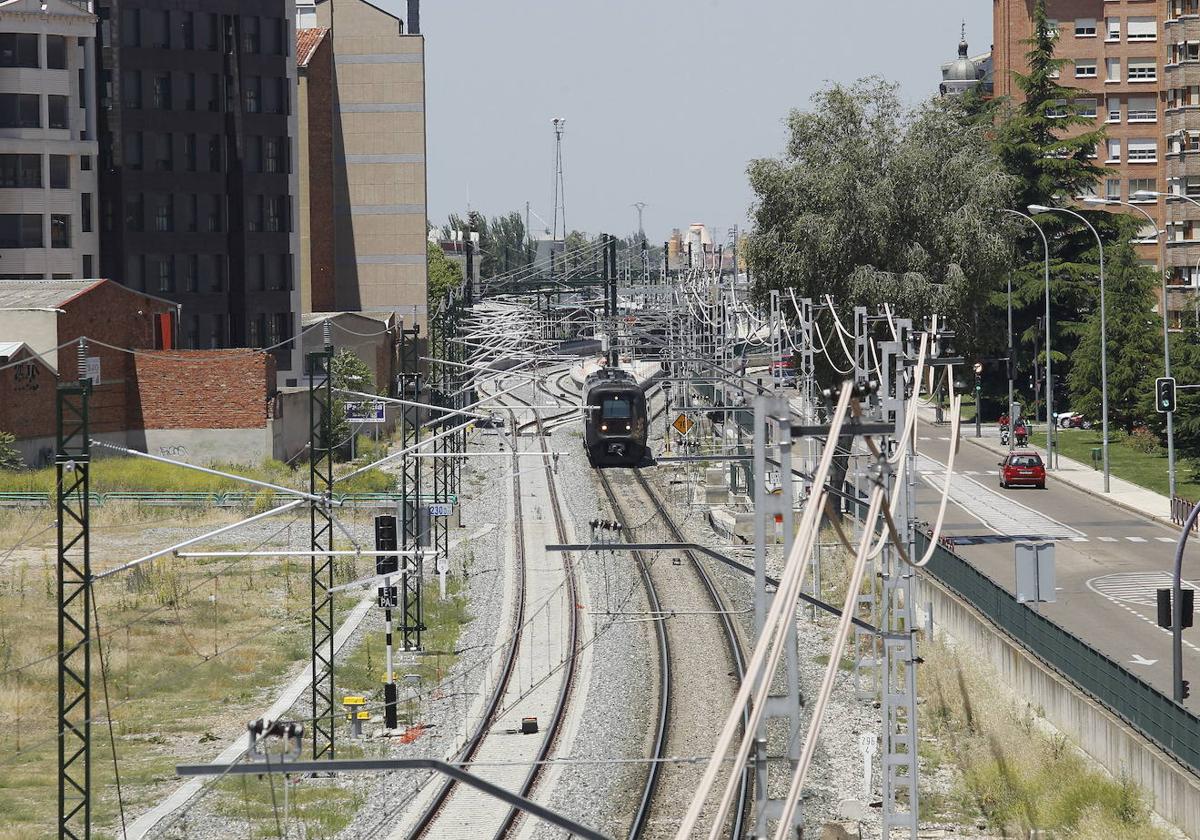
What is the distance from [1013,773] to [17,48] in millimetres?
59468

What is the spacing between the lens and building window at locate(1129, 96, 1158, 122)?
9875 centimetres

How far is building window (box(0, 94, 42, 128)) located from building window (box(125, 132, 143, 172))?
536cm

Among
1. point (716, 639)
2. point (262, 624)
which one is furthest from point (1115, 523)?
point (262, 624)

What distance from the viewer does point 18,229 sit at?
72.6 m

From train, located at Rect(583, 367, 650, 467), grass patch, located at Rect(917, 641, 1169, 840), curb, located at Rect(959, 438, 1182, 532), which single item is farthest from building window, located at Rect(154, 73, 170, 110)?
grass patch, located at Rect(917, 641, 1169, 840)

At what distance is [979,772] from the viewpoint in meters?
24.5

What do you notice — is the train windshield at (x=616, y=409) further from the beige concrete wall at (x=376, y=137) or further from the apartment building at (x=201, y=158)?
the beige concrete wall at (x=376, y=137)

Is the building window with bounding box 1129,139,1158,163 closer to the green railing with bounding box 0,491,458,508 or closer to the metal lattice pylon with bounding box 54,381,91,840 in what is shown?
Result: the green railing with bounding box 0,491,458,508

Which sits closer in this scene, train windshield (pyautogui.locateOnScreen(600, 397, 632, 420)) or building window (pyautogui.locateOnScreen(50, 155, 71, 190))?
train windshield (pyautogui.locateOnScreen(600, 397, 632, 420))

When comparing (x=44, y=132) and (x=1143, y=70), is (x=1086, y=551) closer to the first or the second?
(x=44, y=132)

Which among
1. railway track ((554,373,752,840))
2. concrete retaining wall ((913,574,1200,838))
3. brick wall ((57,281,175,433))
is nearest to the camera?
concrete retaining wall ((913,574,1200,838))

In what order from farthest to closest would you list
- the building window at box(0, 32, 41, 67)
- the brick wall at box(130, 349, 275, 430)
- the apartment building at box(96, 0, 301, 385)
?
the apartment building at box(96, 0, 301, 385) → the building window at box(0, 32, 41, 67) → the brick wall at box(130, 349, 275, 430)

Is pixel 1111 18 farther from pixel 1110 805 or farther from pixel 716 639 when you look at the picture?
pixel 1110 805

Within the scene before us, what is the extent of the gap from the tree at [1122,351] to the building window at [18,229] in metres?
43.4
